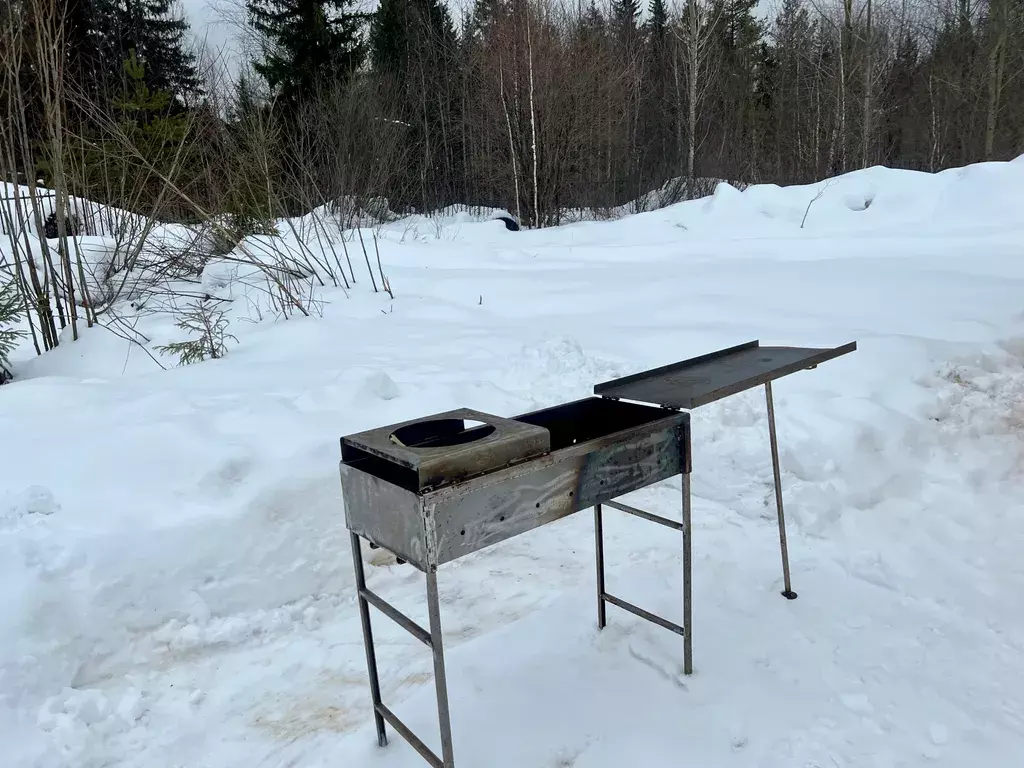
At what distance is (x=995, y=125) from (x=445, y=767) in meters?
24.5

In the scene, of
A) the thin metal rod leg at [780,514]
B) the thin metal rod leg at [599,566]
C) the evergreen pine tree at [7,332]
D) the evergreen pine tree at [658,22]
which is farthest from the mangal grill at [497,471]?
the evergreen pine tree at [658,22]

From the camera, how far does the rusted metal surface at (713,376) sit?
2.14 m

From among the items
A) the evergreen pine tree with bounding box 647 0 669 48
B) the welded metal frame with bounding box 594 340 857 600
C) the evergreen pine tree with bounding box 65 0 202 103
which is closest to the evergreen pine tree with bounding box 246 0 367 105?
the evergreen pine tree with bounding box 65 0 202 103

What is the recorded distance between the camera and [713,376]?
242 cm

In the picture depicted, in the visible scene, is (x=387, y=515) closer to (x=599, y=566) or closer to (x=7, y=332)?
(x=599, y=566)

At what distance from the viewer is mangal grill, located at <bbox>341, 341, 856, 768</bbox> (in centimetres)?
171

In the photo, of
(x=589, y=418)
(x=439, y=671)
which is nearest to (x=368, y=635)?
(x=439, y=671)

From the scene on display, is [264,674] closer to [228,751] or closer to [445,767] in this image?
[228,751]

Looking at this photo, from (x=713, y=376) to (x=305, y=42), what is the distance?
23.1m

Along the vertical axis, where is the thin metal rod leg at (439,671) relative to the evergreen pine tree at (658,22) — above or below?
below

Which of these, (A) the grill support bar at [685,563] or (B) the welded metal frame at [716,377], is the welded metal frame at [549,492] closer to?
(A) the grill support bar at [685,563]

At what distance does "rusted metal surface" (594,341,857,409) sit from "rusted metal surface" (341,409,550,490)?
48cm

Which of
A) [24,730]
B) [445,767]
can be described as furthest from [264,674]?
[445,767]

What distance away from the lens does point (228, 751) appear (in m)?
2.28
